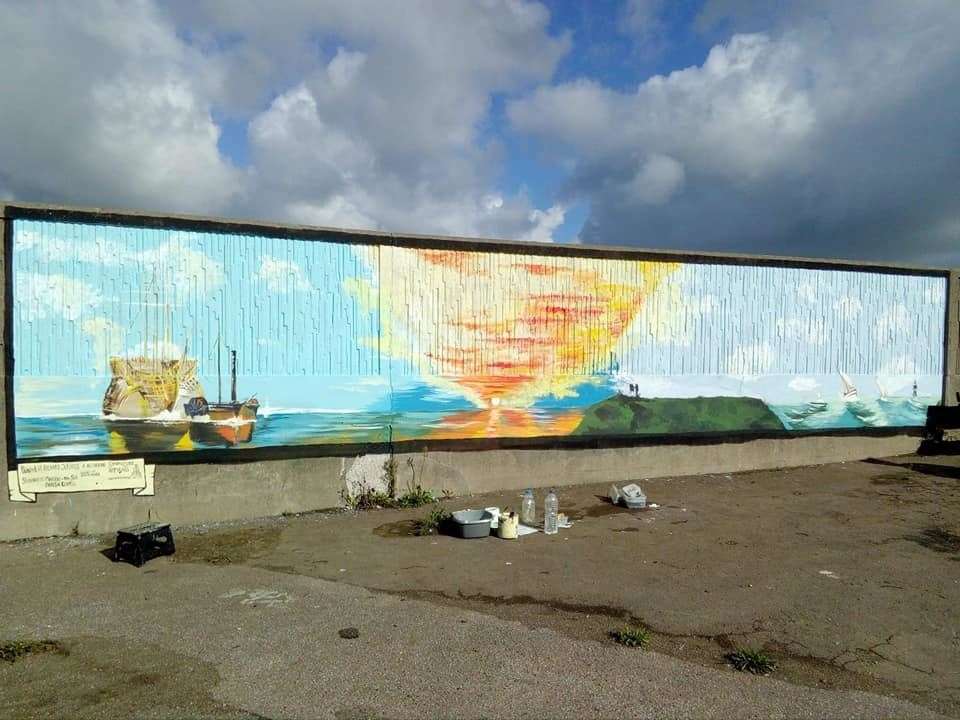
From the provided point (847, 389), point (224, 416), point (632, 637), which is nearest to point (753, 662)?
point (632, 637)

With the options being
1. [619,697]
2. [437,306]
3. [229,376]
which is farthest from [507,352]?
[619,697]

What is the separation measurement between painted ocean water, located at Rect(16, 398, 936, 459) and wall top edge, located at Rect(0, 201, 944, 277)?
8.85ft

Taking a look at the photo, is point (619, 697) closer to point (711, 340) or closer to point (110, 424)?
point (110, 424)

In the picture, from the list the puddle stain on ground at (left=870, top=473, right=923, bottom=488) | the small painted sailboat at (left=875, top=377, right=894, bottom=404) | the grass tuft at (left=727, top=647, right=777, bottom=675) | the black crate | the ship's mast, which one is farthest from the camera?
the small painted sailboat at (left=875, top=377, right=894, bottom=404)

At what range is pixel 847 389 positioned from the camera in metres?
12.7

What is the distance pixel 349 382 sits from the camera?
9688 millimetres

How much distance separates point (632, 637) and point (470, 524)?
344cm

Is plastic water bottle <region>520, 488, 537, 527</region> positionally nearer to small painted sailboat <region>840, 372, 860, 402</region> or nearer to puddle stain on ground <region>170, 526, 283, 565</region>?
puddle stain on ground <region>170, 526, 283, 565</region>

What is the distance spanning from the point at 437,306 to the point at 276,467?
3.53 metres

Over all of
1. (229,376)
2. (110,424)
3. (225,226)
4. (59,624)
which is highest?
(225,226)

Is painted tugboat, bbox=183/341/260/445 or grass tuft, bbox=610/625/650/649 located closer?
grass tuft, bbox=610/625/650/649

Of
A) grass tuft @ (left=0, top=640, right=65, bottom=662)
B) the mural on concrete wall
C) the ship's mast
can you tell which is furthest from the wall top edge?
grass tuft @ (left=0, top=640, right=65, bottom=662)

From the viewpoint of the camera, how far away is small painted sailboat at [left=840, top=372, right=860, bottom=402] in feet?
41.7

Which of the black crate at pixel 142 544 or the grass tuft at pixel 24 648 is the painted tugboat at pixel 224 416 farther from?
the grass tuft at pixel 24 648
